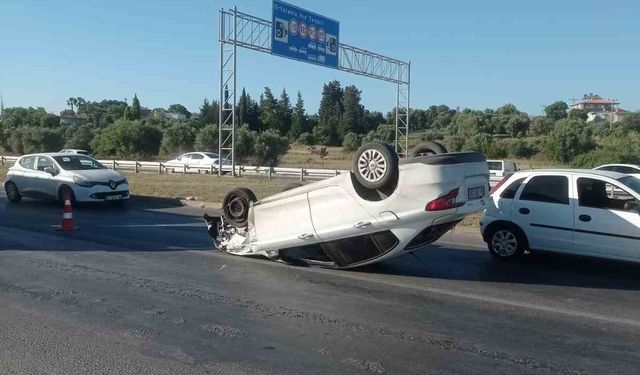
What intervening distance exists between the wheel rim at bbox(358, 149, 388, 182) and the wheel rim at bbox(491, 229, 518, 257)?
2937mm

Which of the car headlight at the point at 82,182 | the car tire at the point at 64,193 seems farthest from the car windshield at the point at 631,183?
the car tire at the point at 64,193

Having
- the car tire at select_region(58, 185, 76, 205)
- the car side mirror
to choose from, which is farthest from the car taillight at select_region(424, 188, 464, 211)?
the car tire at select_region(58, 185, 76, 205)

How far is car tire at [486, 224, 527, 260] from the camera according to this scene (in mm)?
9492

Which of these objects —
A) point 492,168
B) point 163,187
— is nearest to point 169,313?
point 163,187

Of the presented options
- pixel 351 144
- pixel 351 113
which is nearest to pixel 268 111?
pixel 351 113

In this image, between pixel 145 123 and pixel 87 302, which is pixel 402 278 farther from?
pixel 145 123

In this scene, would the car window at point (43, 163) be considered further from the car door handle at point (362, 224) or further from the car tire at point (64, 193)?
the car door handle at point (362, 224)

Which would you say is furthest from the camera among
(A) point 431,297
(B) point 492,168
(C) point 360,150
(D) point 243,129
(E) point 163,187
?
(D) point 243,129

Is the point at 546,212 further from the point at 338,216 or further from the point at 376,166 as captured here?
the point at 338,216

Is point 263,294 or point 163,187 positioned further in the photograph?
point 163,187

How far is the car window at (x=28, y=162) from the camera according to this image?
724 inches

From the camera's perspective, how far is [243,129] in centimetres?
5306

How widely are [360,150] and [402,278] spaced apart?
1.82 metres

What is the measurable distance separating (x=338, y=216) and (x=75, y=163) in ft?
40.7
